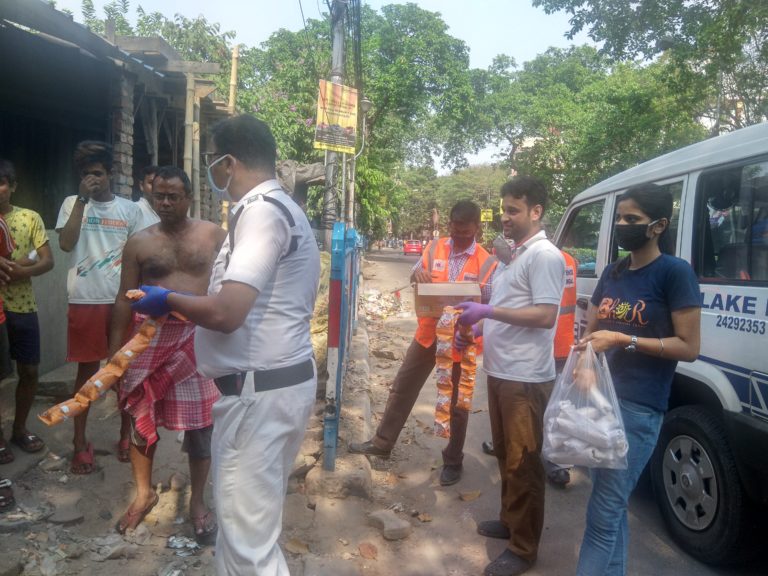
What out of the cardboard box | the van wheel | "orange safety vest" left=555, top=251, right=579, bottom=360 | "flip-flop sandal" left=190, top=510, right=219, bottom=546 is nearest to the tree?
"orange safety vest" left=555, top=251, right=579, bottom=360

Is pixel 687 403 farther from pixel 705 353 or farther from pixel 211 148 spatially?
pixel 211 148

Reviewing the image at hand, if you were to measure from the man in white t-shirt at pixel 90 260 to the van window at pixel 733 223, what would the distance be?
3.51m

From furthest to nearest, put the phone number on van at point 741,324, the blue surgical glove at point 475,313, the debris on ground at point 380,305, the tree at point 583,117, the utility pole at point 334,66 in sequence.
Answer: the tree at point 583,117
the debris on ground at point 380,305
the utility pole at point 334,66
the blue surgical glove at point 475,313
the phone number on van at point 741,324

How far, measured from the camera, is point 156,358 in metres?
2.90

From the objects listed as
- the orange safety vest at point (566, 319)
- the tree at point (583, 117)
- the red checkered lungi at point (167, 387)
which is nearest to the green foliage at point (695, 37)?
the tree at point (583, 117)

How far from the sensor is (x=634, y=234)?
2322 mm

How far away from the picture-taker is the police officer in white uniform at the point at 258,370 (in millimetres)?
1812

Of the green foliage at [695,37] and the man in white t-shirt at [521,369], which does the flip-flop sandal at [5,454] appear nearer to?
the man in white t-shirt at [521,369]

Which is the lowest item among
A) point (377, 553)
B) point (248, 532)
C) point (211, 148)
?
point (377, 553)

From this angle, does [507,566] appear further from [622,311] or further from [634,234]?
[634,234]

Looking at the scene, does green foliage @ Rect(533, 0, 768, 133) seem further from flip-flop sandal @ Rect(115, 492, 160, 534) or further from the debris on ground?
flip-flop sandal @ Rect(115, 492, 160, 534)

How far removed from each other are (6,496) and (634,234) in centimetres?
332

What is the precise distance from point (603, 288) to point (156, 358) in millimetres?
2136

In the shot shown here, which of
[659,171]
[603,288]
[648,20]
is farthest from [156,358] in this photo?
[648,20]
